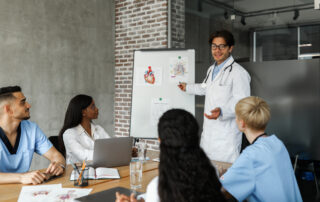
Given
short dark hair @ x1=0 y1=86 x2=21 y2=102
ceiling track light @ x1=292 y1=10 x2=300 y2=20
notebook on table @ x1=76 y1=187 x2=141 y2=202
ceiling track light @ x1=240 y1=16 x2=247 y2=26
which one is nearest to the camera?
notebook on table @ x1=76 y1=187 x2=141 y2=202

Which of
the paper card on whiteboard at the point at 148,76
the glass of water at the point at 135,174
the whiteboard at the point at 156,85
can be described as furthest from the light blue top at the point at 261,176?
the paper card on whiteboard at the point at 148,76

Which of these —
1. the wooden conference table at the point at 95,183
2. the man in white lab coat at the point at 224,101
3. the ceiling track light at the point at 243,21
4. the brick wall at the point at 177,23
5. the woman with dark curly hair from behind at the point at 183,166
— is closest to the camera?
the woman with dark curly hair from behind at the point at 183,166

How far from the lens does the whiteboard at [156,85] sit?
3.54 metres

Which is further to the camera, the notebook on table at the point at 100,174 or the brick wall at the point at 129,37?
the brick wall at the point at 129,37

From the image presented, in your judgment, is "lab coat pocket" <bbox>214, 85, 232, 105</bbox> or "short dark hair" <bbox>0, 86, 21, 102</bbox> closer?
"short dark hair" <bbox>0, 86, 21, 102</bbox>

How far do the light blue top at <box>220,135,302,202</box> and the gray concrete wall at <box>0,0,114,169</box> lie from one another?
3.28m

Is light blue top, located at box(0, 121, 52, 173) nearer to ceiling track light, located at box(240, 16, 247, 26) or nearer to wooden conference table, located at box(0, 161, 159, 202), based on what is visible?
wooden conference table, located at box(0, 161, 159, 202)

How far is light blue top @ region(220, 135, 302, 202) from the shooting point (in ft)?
4.98

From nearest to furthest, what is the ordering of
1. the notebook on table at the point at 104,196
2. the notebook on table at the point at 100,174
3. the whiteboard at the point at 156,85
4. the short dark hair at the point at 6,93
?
the notebook on table at the point at 104,196
the notebook on table at the point at 100,174
the short dark hair at the point at 6,93
the whiteboard at the point at 156,85

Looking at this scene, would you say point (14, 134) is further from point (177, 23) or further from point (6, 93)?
point (177, 23)

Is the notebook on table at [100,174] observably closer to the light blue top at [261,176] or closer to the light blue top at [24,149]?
the light blue top at [24,149]

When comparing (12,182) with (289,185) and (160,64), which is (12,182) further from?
(160,64)

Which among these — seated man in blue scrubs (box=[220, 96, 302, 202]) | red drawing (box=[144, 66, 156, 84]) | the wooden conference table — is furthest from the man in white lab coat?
seated man in blue scrubs (box=[220, 96, 302, 202])

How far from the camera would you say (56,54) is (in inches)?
170
